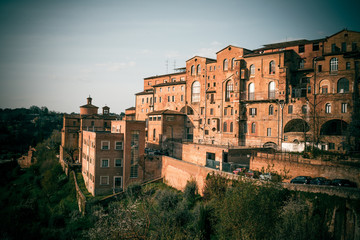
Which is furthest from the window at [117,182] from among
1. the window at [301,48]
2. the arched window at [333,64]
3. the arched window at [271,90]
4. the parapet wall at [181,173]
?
the window at [301,48]

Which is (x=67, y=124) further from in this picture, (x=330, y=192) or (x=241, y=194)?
(x=330, y=192)

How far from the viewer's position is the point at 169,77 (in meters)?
57.9

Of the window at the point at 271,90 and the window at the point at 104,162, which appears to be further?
the window at the point at 271,90

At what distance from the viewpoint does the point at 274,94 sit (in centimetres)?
3834

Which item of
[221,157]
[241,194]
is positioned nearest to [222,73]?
[221,157]

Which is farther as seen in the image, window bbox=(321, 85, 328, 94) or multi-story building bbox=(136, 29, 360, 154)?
window bbox=(321, 85, 328, 94)

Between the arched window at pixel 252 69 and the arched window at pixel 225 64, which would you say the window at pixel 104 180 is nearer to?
the arched window at pixel 225 64

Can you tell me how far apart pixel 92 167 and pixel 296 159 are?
24380 millimetres

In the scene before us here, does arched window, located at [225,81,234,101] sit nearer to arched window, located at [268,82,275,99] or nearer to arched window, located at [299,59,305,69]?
arched window, located at [268,82,275,99]

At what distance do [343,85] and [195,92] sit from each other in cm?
2402

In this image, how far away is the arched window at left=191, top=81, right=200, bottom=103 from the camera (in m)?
49.3

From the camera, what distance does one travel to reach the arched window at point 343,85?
106ft

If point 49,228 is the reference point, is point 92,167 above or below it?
above

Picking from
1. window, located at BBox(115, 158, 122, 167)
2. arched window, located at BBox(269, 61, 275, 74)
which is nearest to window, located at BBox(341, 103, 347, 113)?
arched window, located at BBox(269, 61, 275, 74)
